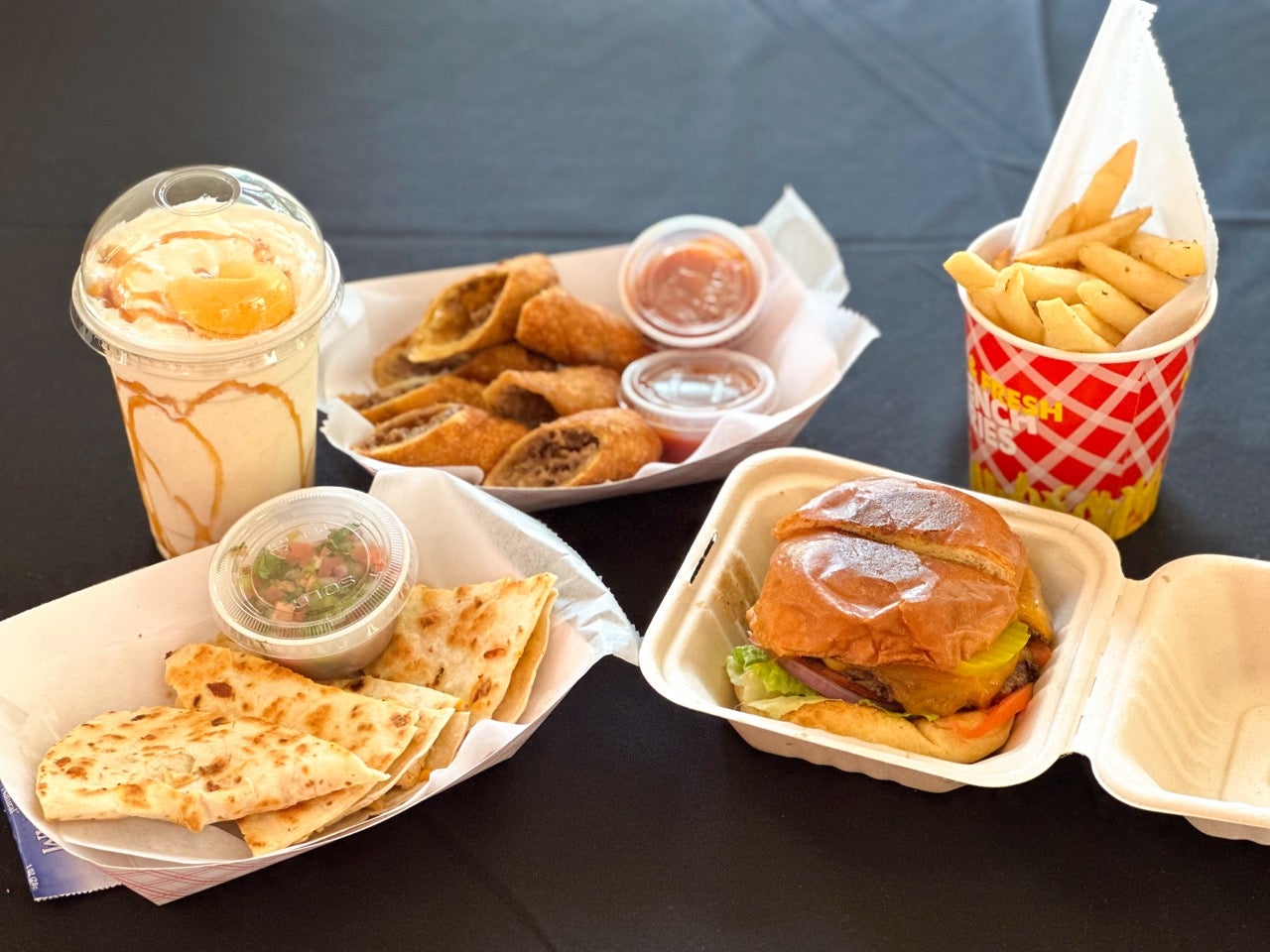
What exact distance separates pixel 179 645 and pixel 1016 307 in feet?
4.14

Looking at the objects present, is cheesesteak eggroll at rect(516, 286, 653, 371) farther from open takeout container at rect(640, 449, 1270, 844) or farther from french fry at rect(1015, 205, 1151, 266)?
french fry at rect(1015, 205, 1151, 266)

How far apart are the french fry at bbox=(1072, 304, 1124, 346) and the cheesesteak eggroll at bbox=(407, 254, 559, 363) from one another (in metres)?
0.95

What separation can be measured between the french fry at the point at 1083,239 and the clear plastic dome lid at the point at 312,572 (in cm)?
101

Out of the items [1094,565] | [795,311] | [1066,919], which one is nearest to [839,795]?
[1066,919]

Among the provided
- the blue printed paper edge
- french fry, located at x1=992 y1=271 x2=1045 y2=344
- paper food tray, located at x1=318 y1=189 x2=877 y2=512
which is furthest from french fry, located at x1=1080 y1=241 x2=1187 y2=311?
the blue printed paper edge

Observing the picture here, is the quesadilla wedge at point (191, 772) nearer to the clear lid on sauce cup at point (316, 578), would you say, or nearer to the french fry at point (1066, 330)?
the clear lid on sauce cup at point (316, 578)

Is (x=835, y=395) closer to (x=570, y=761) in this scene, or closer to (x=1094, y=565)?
(x=1094, y=565)

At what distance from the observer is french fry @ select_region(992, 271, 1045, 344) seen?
1.89 metres

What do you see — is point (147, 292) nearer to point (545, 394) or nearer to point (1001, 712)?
point (545, 394)

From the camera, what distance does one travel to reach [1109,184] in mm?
2008

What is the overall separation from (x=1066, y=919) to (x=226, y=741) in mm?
1053

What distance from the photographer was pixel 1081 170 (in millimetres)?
2092

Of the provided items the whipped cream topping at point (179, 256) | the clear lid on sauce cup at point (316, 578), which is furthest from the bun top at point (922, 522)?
the whipped cream topping at point (179, 256)

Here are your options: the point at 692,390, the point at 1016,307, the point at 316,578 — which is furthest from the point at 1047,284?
the point at 316,578
